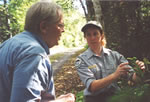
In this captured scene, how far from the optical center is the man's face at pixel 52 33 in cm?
157

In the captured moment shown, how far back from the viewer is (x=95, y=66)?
8.27ft

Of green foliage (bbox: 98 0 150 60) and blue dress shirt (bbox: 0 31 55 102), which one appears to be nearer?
blue dress shirt (bbox: 0 31 55 102)

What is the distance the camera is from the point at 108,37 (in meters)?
7.08

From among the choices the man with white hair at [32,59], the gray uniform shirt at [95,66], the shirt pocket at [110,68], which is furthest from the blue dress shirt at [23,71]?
the shirt pocket at [110,68]

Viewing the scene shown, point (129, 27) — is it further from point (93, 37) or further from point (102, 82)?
point (102, 82)

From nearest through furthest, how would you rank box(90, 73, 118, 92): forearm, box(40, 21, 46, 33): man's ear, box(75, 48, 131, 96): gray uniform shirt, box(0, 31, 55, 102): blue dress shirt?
box(0, 31, 55, 102): blue dress shirt
box(40, 21, 46, 33): man's ear
box(90, 73, 118, 92): forearm
box(75, 48, 131, 96): gray uniform shirt

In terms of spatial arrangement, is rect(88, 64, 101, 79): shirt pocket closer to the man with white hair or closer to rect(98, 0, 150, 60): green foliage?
the man with white hair

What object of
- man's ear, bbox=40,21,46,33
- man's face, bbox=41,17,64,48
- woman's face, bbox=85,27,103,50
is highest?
man's ear, bbox=40,21,46,33

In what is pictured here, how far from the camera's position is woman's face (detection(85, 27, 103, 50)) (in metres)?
2.72

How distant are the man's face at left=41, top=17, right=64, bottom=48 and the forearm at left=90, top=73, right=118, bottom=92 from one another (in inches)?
34.8

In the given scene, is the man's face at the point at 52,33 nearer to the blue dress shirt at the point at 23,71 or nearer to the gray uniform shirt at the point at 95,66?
the blue dress shirt at the point at 23,71

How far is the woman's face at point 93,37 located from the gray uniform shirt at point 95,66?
127 mm

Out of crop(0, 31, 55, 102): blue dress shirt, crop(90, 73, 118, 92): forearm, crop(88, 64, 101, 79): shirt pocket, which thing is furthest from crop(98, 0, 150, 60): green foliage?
crop(0, 31, 55, 102): blue dress shirt

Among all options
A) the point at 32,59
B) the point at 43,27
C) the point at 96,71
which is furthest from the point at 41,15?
the point at 96,71
